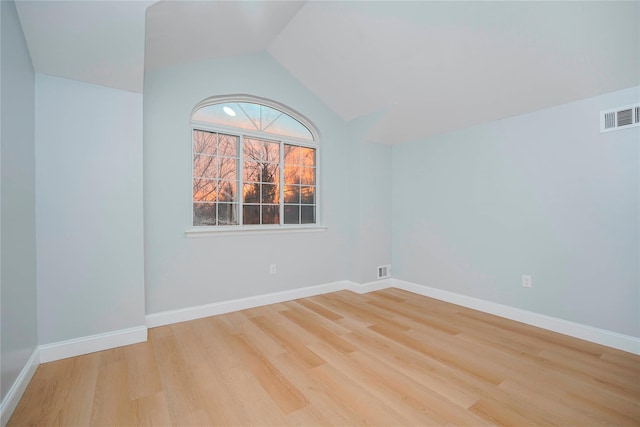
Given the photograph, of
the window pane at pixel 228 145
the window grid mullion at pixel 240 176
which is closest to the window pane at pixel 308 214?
the window grid mullion at pixel 240 176

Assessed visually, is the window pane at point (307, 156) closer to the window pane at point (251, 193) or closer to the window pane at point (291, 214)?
the window pane at point (291, 214)

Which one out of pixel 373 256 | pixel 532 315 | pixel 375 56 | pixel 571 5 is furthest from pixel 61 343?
pixel 571 5

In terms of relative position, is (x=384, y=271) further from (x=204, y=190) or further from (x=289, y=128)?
(x=204, y=190)

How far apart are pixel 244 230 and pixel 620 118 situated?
11.4 ft

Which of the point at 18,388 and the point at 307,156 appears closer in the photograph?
the point at 18,388

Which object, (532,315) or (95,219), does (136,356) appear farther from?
(532,315)

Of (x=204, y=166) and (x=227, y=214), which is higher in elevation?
(x=204, y=166)

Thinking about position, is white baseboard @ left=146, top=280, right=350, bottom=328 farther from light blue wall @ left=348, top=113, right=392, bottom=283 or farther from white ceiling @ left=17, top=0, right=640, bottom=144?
white ceiling @ left=17, top=0, right=640, bottom=144

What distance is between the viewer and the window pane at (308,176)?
3786 mm

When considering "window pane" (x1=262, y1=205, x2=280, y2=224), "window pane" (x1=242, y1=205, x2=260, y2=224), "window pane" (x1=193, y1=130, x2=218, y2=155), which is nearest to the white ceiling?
"window pane" (x1=193, y1=130, x2=218, y2=155)

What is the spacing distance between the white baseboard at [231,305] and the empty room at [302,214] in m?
0.03

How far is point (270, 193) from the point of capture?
352 cm

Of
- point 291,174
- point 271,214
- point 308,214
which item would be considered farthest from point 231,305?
point 291,174

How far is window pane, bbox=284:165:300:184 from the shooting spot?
3.65 meters
